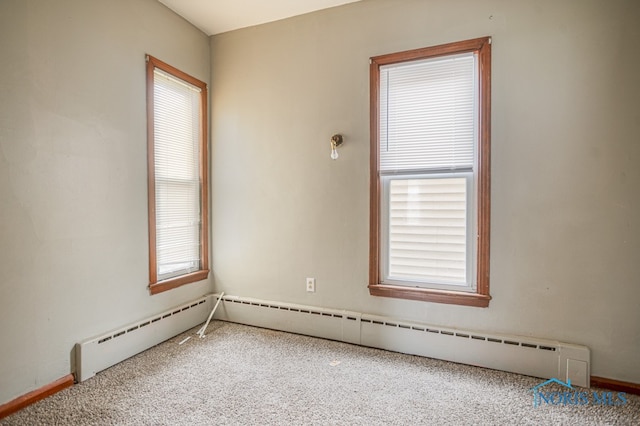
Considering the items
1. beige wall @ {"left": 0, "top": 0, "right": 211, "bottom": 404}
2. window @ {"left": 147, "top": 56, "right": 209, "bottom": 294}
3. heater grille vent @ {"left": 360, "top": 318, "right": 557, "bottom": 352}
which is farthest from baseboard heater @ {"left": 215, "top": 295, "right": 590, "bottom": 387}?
beige wall @ {"left": 0, "top": 0, "right": 211, "bottom": 404}

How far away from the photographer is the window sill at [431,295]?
7.66 ft

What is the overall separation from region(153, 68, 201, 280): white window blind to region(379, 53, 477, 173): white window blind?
5.41 ft

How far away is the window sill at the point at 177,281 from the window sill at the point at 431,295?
1.54 m

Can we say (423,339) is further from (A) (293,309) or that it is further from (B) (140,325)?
(B) (140,325)

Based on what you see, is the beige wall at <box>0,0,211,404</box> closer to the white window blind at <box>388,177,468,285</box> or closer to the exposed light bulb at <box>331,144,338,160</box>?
the exposed light bulb at <box>331,144,338,160</box>

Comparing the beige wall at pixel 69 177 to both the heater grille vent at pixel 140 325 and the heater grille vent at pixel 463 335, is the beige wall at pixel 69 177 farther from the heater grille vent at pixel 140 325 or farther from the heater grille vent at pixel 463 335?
the heater grille vent at pixel 463 335

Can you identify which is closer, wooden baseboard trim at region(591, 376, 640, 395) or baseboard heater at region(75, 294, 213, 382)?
wooden baseboard trim at region(591, 376, 640, 395)

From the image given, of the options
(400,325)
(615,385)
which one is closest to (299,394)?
(400,325)

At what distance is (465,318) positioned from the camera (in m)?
2.39

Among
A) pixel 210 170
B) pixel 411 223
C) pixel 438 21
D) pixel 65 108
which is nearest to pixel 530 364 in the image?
pixel 411 223

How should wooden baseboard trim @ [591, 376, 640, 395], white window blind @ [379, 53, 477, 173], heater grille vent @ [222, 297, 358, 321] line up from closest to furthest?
wooden baseboard trim @ [591, 376, 640, 395] < white window blind @ [379, 53, 477, 173] < heater grille vent @ [222, 297, 358, 321]

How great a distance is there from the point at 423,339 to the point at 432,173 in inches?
47.1

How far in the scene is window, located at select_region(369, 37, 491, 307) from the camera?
2.34 metres

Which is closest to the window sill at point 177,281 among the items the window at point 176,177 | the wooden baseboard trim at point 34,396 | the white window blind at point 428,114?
the window at point 176,177
